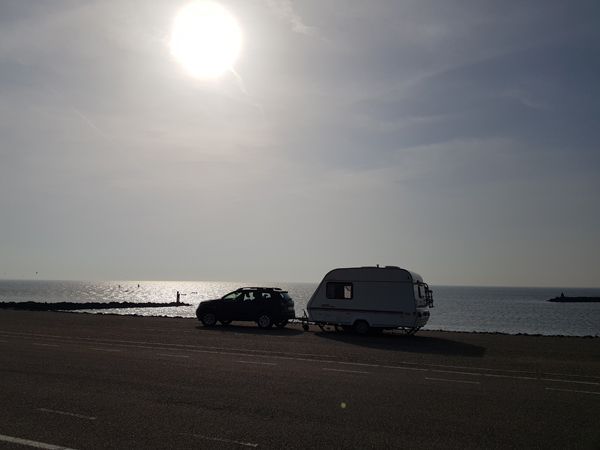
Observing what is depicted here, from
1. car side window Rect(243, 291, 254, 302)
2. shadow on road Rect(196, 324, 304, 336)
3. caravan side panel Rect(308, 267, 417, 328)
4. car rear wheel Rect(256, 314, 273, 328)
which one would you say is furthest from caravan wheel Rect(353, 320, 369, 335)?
car side window Rect(243, 291, 254, 302)

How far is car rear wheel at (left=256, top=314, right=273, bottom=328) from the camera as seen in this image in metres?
27.4

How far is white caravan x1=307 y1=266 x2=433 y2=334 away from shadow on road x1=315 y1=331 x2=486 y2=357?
2.10ft

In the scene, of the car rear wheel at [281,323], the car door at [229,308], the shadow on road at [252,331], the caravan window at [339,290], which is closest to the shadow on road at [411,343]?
the shadow on road at [252,331]

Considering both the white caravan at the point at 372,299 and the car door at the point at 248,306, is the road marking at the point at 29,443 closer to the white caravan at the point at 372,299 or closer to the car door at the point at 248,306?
the white caravan at the point at 372,299

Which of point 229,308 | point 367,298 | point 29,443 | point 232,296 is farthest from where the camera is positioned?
point 232,296

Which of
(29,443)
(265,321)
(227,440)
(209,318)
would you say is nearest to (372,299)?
(265,321)

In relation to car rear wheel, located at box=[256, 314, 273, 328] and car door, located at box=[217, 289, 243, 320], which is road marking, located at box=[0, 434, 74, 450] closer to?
car rear wheel, located at box=[256, 314, 273, 328]

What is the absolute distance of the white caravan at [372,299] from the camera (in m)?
24.0

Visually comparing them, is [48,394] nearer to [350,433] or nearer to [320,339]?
[350,433]

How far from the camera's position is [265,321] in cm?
2745

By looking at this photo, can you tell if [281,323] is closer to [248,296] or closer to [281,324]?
[281,324]

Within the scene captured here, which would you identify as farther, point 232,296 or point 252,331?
point 232,296

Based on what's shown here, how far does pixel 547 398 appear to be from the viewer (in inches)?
422

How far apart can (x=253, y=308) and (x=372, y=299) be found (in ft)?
20.8
